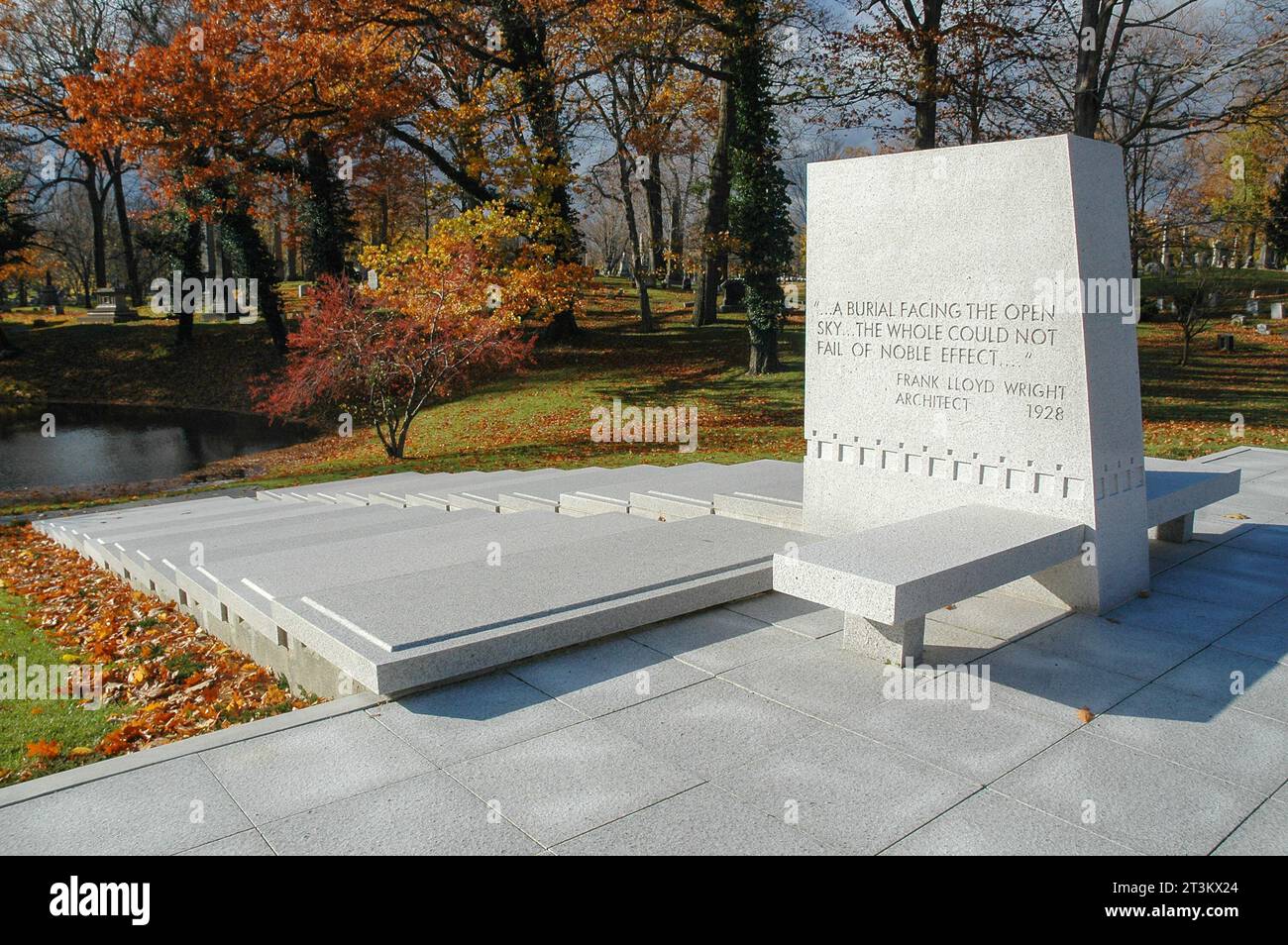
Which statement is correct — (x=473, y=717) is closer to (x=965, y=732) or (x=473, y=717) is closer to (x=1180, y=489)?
(x=965, y=732)

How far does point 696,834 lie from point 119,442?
976 inches

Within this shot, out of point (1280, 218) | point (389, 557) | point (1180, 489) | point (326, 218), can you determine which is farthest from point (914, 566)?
point (1280, 218)

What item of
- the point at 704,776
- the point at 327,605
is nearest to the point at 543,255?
the point at 327,605

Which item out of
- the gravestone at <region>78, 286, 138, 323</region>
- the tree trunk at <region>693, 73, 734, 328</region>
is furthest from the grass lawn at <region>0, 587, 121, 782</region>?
the gravestone at <region>78, 286, 138, 323</region>

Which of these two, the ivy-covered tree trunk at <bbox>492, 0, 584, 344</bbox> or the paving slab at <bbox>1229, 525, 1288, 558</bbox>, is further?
the ivy-covered tree trunk at <bbox>492, 0, 584, 344</bbox>

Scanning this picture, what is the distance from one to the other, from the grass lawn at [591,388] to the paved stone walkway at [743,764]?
29.6 ft

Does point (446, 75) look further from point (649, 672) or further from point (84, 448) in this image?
point (649, 672)

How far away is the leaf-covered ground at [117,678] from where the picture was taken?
477cm

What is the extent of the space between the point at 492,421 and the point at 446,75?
33.2ft

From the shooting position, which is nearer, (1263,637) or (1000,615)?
(1263,637)

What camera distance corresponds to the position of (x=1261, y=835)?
10.9 ft

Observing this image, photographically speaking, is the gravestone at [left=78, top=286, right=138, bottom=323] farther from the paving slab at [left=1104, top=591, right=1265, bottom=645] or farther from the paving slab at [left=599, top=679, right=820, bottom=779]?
the paving slab at [left=1104, top=591, right=1265, bottom=645]

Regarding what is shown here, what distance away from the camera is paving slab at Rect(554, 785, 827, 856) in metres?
3.18

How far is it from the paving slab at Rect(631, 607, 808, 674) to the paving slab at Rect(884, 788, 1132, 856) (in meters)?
1.60
